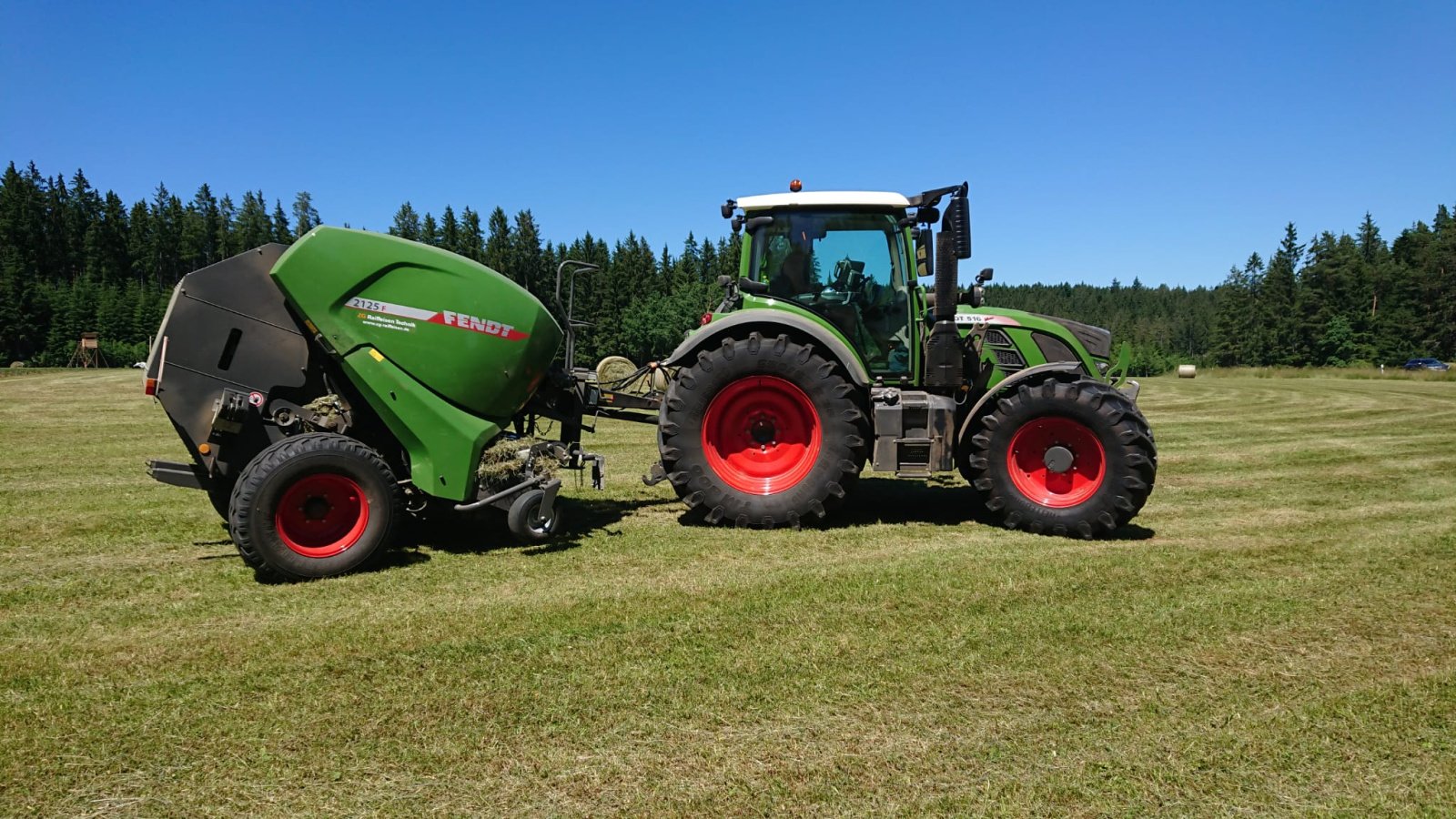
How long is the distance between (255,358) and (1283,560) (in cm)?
660

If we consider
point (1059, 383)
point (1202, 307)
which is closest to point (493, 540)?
point (1059, 383)

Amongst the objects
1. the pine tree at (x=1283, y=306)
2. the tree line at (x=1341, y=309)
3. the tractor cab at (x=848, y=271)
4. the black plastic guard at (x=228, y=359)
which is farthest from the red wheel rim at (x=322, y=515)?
the pine tree at (x=1283, y=306)

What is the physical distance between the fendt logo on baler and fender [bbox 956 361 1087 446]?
344 centimetres

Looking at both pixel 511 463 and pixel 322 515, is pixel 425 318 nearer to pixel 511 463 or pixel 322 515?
pixel 511 463

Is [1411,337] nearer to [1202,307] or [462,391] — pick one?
[1202,307]

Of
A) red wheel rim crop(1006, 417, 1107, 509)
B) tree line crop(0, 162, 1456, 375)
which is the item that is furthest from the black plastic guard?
tree line crop(0, 162, 1456, 375)

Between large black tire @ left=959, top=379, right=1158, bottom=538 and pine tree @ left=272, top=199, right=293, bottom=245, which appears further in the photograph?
pine tree @ left=272, top=199, right=293, bottom=245

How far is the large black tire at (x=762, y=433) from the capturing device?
240 inches

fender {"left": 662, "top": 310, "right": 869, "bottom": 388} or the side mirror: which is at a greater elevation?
the side mirror

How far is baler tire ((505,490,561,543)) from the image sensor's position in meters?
5.33

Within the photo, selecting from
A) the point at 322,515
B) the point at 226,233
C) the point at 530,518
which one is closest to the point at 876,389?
the point at 530,518

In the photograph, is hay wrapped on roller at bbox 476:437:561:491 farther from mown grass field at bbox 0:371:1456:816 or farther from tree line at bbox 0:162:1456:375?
tree line at bbox 0:162:1456:375

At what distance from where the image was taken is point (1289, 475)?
29.2ft

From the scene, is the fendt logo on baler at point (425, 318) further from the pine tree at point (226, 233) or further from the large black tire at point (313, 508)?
the pine tree at point (226, 233)
